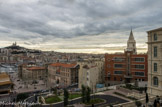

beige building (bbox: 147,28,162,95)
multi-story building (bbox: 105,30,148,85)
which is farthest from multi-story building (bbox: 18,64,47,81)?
beige building (bbox: 147,28,162,95)

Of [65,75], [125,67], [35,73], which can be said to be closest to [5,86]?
[65,75]

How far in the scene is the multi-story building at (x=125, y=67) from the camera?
149 feet

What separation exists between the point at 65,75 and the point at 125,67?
23994 millimetres

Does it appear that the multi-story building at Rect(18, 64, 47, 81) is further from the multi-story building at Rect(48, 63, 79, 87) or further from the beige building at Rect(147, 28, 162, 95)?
the beige building at Rect(147, 28, 162, 95)

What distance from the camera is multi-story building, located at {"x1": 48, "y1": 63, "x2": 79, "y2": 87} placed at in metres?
56.2

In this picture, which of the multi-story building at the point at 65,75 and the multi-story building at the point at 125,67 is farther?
the multi-story building at the point at 65,75

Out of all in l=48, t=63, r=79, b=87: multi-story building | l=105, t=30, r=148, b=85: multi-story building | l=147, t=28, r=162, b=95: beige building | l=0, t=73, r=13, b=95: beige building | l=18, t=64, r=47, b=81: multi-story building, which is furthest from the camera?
l=18, t=64, r=47, b=81: multi-story building

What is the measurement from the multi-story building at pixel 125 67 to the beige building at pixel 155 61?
20.7 metres

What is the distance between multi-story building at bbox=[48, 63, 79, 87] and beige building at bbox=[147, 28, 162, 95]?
34109 mm

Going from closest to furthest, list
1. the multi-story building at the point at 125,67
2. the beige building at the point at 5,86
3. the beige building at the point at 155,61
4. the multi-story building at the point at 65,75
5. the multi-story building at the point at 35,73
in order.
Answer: the beige building at the point at 155,61
the beige building at the point at 5,86
the multi-story building at the point at 125,67
the multi-story building at the point at 65,75
the multi-story building at the point at 35,73

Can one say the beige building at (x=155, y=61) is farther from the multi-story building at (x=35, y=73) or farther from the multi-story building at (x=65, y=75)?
the multi-story building at (x=35, y=73)

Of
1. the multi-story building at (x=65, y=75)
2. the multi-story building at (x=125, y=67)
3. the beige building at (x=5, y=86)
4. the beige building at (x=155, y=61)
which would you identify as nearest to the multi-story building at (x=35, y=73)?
the multi-story building at (x=65, y=75)

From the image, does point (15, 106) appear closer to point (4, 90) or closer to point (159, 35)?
point (4, 90)

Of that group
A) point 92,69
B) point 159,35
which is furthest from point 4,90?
point 159,35
